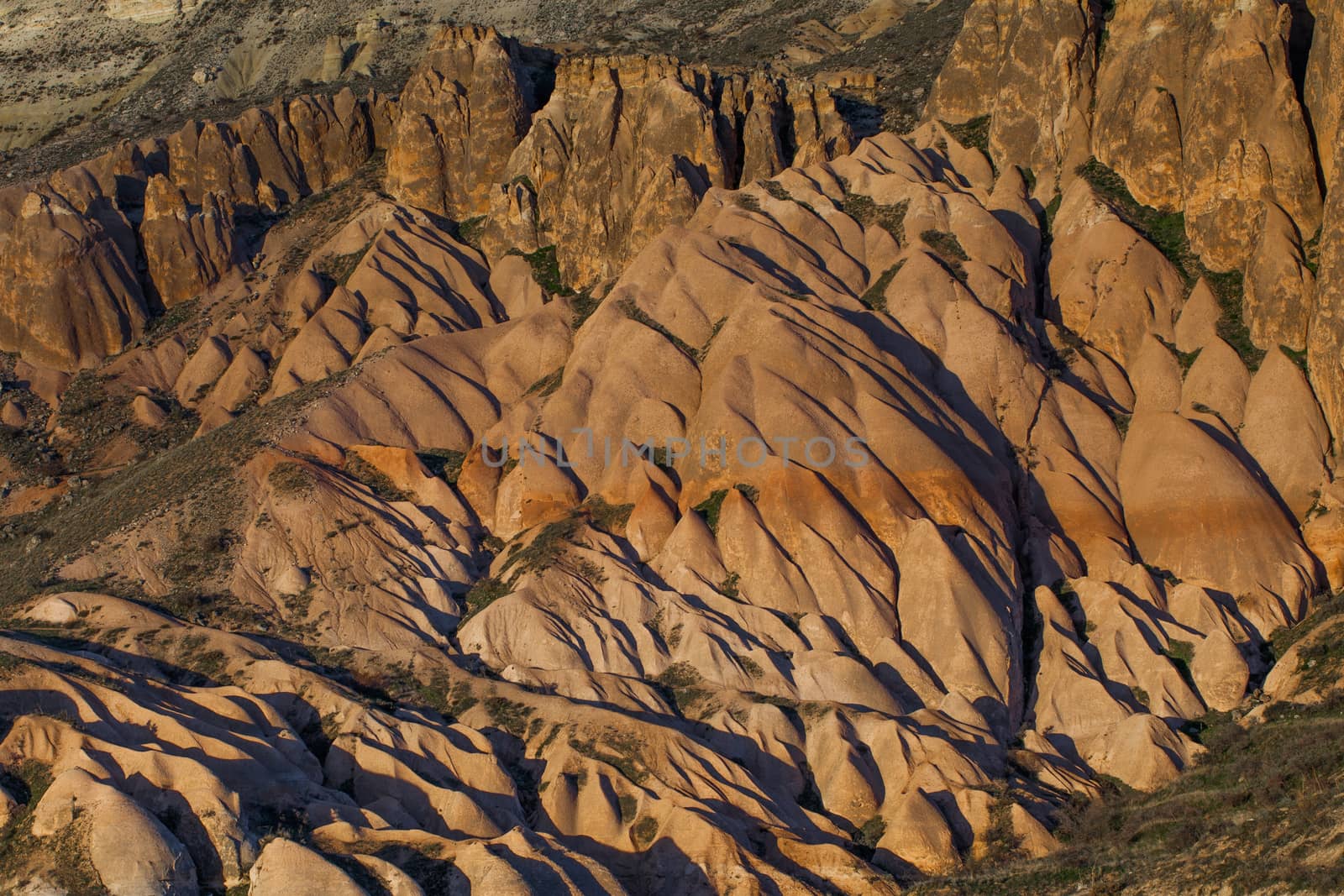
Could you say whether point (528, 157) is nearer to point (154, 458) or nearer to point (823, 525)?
point (154, 458)

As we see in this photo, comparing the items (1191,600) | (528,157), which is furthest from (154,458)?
(1191,600)

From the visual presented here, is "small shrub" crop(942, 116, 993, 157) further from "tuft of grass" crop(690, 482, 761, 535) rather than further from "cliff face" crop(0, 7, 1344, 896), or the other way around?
"tuft of grass" crop(690, 482, 761, 535)

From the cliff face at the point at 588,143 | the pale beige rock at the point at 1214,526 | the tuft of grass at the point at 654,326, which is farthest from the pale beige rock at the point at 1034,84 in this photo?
the tuft of grass at the point at 654,326

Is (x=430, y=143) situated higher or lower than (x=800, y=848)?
higher

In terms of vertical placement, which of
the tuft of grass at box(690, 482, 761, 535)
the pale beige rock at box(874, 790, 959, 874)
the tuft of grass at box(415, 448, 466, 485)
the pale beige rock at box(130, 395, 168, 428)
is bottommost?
the pale beige rock at box(130, 395, 168, 428)

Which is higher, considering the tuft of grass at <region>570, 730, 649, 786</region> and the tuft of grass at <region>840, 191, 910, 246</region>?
the tuft of grass at <region>840, 191, 910, 246</region>

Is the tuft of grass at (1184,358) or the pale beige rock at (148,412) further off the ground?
the tuft of grass at (1184,358)

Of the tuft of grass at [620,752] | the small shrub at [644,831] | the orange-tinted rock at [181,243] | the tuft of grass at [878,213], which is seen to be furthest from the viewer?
the orange-tinted rock at [181,243]

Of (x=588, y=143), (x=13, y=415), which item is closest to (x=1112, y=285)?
(x=588, y=143)

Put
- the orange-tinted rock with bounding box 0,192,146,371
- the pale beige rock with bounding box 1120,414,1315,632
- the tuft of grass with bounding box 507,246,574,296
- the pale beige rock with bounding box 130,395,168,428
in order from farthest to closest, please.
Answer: the orange-tinted rock with bounding box 0,192,146,371 < the tuft of grass with bounding box 507,246,574,296 < the pale beige rock with bounding box 130,395,168,428 < the pale beige rock with bounding box 1120,414,1315,632

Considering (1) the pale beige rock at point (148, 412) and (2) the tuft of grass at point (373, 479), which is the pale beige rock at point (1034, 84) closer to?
(2) the tuft of grass at point (373, 479)

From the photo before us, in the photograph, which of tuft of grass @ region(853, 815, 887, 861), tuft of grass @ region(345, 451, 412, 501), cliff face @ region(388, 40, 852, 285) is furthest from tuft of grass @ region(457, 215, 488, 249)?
tuft of grass @ region(853, 815, 887, 861)
